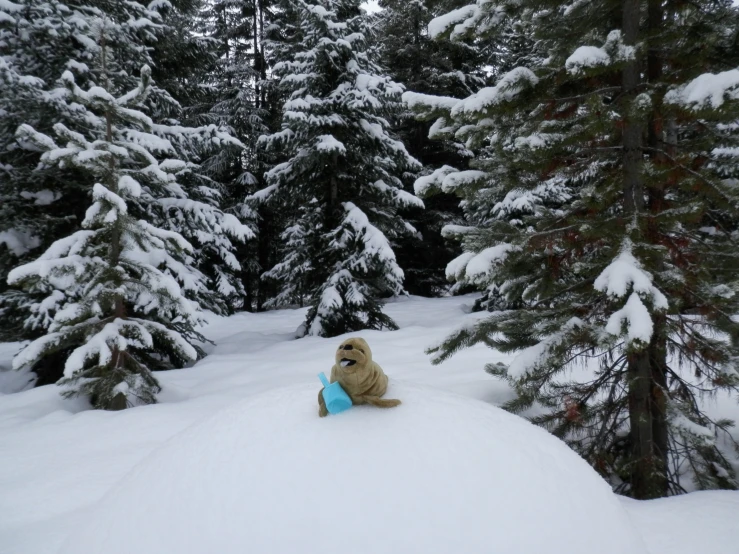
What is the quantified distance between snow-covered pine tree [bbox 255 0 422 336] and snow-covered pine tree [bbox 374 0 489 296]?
25.8ft

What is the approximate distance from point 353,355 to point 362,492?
58cm

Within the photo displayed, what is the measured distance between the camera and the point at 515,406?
392 cm

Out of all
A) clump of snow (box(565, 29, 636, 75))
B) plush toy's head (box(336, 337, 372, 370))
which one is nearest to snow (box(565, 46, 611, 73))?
clump of snow (box(565, 29, 636, 75))

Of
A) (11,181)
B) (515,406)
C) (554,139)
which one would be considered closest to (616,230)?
(554,139)

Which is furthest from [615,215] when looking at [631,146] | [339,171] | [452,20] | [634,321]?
[339,171]

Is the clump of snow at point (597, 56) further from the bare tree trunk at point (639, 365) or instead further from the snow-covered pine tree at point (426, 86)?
the snow-covered pine tree at point (426, 86)

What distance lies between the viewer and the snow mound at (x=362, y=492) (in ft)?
5.38

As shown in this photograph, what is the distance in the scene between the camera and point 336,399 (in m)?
2.04

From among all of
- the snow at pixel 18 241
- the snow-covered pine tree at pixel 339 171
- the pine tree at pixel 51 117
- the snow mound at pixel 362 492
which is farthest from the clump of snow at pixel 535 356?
the snow at pixel 18 241

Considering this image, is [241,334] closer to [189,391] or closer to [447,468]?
[189,391]

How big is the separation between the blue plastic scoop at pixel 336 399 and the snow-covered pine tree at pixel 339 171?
7.59 meters

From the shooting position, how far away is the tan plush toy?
2.09 meters

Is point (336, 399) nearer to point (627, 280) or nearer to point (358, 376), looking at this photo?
point (358, 376)

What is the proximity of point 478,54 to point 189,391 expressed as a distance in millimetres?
18494
